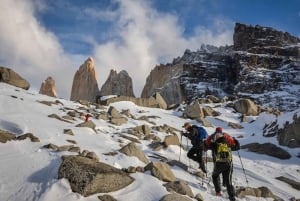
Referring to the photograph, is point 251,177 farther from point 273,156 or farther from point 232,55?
point 232,55

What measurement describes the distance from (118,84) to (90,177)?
112169mm

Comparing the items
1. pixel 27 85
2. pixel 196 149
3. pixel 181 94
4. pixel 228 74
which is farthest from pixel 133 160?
pixel 228 74

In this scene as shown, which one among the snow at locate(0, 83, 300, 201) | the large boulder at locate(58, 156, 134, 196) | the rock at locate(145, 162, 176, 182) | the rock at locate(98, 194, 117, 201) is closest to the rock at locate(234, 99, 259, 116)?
the snow at locate(0, 83, 300, 201)

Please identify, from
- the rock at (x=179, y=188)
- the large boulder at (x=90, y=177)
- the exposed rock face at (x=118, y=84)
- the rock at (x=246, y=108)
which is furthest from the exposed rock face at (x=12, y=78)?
the exposed rock face at (x=118, y=84)

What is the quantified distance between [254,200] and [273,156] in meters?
10.5

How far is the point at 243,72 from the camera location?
14912cm

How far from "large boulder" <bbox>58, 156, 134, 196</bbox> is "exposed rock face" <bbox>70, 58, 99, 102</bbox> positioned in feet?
395

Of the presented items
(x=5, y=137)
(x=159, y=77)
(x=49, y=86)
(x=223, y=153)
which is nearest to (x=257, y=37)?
(x=159, y=77)

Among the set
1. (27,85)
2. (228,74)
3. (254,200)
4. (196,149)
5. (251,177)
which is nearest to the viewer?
(254,200)

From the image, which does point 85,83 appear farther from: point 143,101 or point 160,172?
point 160,172

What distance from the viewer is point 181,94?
148750mm

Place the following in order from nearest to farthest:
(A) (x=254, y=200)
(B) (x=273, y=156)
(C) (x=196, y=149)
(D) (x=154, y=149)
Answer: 1. (A) (x=254, y=200)
2. (C) (x=196, y=149)
3. (D) (x=154, y=149)
4. (B) (x=273, y=156)

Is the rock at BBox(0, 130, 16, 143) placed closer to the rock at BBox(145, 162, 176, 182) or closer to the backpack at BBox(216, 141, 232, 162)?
the rock at BBox(145, 162, 176, 182)

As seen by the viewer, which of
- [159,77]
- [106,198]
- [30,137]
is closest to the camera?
[106,198]
